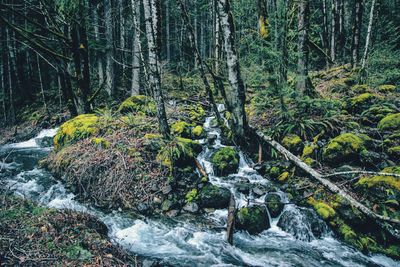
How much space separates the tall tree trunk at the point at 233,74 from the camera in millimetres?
7516

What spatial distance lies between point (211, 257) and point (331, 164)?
164 inches

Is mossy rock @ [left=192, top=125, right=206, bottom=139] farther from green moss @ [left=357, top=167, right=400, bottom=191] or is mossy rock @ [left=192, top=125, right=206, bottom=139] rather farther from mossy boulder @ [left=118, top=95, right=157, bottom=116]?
green moss @ [left=357, top=167, right=400, bottom=191]

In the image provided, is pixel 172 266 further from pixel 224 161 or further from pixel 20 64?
pixel 20 64

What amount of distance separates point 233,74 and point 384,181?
4775 millimetres

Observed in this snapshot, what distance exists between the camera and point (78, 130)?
843 cm

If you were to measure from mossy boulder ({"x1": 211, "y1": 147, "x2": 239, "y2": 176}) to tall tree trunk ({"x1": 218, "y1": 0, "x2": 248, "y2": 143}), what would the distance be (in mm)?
822

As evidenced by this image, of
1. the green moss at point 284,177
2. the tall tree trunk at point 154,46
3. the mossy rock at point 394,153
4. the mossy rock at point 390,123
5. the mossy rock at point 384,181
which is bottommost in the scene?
the green moss at point 284,177

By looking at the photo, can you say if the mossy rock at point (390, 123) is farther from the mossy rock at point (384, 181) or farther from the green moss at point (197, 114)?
the green moss at point (197, 114)

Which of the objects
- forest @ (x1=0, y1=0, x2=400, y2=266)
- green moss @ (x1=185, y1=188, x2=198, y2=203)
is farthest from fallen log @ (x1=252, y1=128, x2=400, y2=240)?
green moss @ (x1=185, y1=188, x2=198, y2=203)

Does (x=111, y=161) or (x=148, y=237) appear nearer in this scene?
(x=148, y=237)

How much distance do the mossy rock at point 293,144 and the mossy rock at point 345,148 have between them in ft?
2.47

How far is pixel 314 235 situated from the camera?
552 cm

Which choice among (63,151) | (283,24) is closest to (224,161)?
(283,24)

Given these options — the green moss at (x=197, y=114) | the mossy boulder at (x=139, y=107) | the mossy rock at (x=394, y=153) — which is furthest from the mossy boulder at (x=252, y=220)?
the mossy boulder at (x=139, y=107)
